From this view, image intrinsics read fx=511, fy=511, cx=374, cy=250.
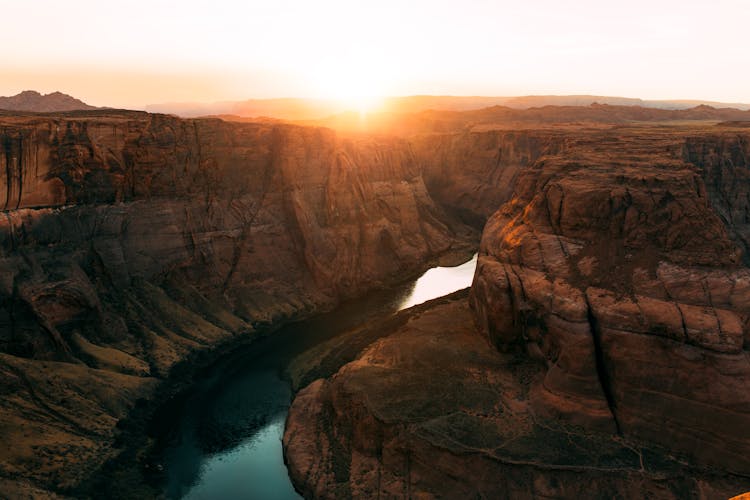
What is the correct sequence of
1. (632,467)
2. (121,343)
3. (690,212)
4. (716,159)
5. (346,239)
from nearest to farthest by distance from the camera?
(632,467) < (690,212) < (121,343) < (716,159) < (346,239)

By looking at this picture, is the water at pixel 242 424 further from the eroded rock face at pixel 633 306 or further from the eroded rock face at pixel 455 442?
the eroded rock face at pixel 633 306

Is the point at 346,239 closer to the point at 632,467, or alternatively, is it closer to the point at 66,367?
the point at 66,367

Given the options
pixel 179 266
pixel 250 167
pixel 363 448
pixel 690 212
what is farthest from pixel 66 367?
pixel 690 212

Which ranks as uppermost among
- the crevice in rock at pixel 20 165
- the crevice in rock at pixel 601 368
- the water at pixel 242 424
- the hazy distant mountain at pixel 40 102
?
the hazy distant mountain at pixel 40 102

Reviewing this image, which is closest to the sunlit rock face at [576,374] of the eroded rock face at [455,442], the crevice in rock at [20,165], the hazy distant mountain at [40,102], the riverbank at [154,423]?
the eroded rock face at [455,442]

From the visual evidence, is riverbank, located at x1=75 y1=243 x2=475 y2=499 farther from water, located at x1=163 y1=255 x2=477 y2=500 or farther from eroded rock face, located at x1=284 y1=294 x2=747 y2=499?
eroded rock face, located at x1=284 y1=294 x2=747 y2=499

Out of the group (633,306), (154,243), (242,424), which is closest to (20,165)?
(154,243)

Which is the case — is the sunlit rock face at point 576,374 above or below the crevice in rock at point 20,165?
below
